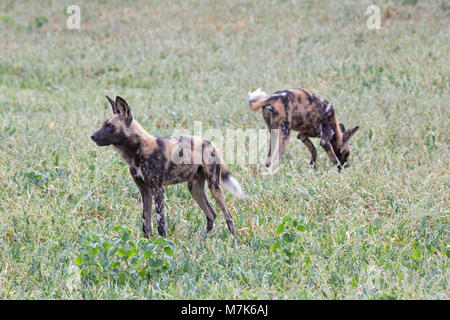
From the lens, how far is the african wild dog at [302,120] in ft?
26.2

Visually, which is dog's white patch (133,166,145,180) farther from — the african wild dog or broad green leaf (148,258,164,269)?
the african wild dog

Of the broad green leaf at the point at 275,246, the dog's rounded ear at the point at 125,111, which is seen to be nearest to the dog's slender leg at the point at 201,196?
the dog's rounded ear at the point at 125,111

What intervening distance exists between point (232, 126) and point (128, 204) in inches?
150

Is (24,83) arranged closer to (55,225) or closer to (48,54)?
(48,54)

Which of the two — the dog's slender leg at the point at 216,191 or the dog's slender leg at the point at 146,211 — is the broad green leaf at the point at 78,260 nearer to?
the dog's slender leg at the point at 146,211

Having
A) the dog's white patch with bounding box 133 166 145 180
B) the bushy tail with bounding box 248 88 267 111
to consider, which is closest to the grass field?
the dog's white patch with bounding box 133 166 145 180

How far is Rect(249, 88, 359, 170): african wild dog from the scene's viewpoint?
7996 mm

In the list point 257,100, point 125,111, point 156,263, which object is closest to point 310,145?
point 257,100

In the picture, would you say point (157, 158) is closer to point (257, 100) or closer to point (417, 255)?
point (417, 255)

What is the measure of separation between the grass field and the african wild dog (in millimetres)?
260

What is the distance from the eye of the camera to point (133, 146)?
569 cm
